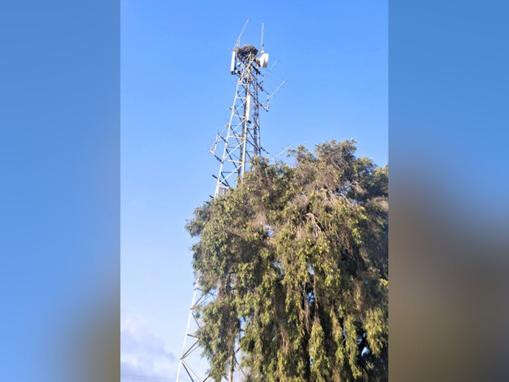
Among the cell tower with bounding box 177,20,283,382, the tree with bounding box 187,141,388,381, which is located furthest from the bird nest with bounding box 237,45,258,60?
the tree with bounding box 187,141,388,381

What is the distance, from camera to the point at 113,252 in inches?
149

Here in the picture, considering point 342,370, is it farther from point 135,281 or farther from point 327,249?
point 135,281

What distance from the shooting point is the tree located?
181 inches

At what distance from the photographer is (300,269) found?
471 centimetres

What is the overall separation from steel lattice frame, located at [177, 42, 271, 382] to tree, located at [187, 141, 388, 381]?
0.43ft

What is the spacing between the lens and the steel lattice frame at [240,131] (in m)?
5.27

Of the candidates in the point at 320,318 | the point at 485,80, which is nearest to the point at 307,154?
the point at 320,318

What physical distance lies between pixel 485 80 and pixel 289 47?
3.15 m

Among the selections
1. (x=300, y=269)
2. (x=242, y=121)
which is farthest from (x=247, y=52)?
(x=300, y=269)

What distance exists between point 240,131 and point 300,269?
1400 millimetres

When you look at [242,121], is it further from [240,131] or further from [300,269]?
[300,269]

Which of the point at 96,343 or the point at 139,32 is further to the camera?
the point at 139,32

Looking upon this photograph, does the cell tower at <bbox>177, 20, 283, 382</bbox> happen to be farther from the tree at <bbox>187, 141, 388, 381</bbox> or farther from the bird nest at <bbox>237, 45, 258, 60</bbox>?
the tree at <bbox>187, 141, 388, 381</bbox>

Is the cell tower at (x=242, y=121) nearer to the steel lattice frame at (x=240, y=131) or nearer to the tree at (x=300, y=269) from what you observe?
the steel lattice frame at (x=240, y=131)
